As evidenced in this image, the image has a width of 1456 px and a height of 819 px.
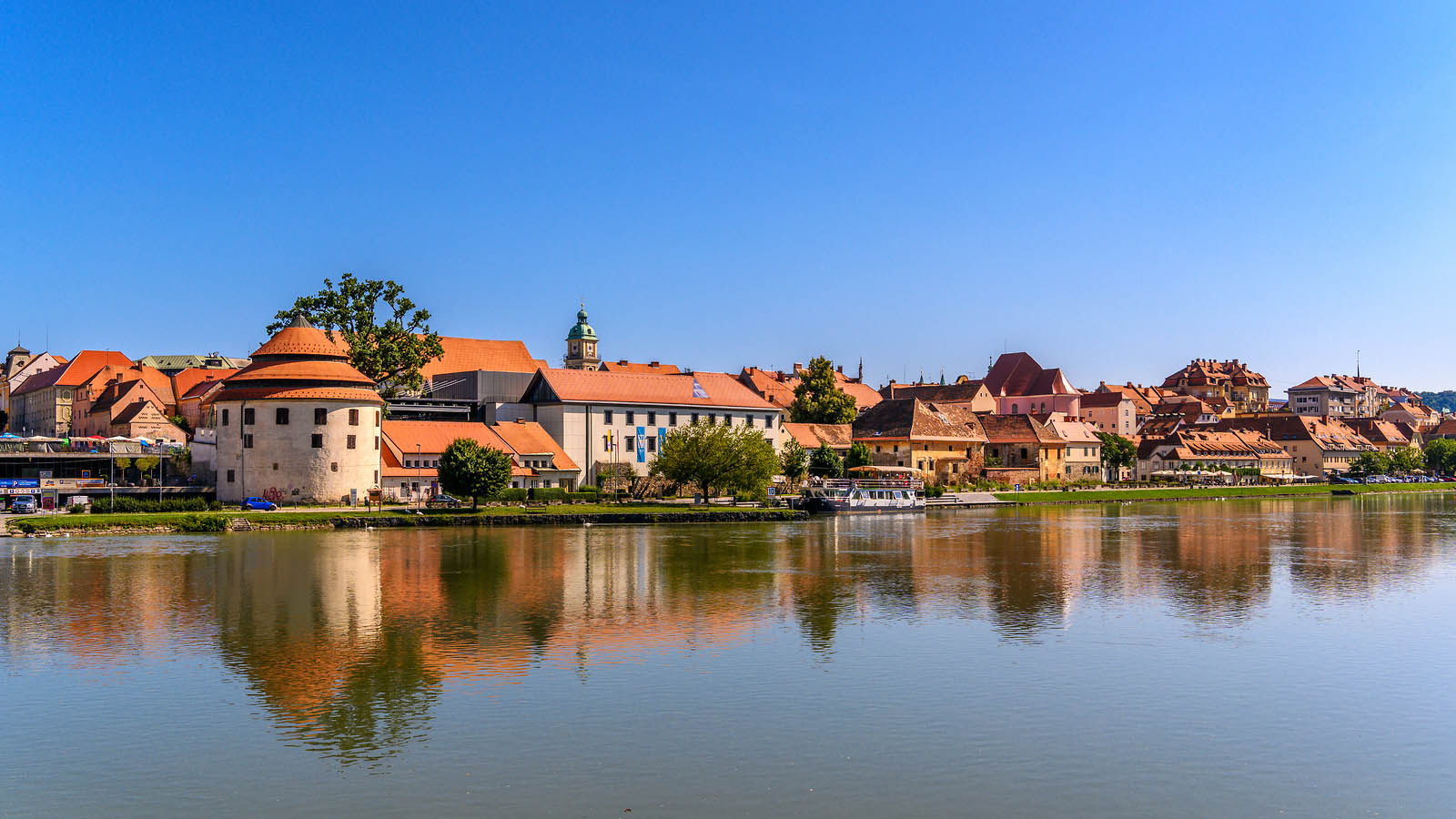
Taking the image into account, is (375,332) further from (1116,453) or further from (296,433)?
(1116,453)

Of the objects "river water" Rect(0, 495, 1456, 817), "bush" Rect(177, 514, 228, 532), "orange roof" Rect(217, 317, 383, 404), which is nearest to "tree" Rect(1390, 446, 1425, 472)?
"river water" Rect(0, 495, 1456, 817)

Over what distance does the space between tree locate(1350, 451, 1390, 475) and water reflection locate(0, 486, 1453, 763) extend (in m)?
87.8

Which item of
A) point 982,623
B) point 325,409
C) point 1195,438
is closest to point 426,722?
point 982,623

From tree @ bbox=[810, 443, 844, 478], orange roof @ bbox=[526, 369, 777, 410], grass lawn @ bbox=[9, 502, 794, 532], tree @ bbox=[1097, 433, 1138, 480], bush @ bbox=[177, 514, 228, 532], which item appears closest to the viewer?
grass lawn @ bbox=[9, 502, 794, 532]

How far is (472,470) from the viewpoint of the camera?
5528cm

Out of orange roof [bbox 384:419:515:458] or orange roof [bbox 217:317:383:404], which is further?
orange roof [bbox 384:419:515:458]

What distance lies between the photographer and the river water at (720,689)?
1388cm

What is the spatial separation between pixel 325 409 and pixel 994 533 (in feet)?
104

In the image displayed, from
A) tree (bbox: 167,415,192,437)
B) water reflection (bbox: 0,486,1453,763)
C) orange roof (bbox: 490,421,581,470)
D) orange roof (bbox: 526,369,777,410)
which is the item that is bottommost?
water reflection (bbox: 0,486,1453,763)

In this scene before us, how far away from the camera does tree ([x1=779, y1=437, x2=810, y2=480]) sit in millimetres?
78500

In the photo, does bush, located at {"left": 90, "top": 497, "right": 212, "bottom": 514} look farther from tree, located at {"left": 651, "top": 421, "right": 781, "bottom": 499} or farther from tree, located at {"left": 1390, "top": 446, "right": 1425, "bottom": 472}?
tree, located at {"left": 1390, "top": 446, "right": 1425, "bottom": 472}

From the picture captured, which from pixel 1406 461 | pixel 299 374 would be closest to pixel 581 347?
pixel 299 374

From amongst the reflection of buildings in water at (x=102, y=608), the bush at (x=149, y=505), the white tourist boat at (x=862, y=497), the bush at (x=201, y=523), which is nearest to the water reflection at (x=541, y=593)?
the reflection of buildings in water at (x=102, y=608)

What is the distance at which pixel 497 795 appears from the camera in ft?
44.5
